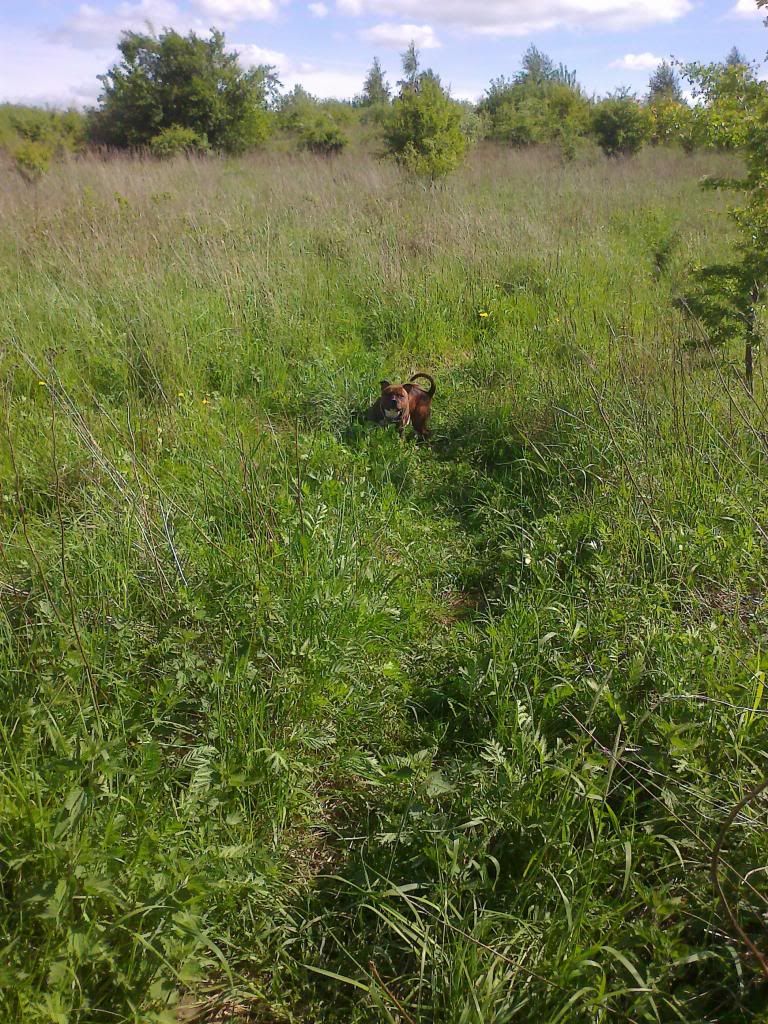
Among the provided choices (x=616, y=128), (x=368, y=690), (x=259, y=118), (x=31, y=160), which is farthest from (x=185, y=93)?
(x=368, y=690)

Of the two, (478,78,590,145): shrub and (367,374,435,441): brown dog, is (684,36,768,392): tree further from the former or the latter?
(478,78,590,145): shrub

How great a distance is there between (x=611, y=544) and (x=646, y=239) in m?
8.10

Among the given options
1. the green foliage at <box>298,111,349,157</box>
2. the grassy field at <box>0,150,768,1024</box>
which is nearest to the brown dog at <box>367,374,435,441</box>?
the grassy field at <box>0,150,768,1024</box>

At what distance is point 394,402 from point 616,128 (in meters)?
17.4

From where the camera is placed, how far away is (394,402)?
171 inches

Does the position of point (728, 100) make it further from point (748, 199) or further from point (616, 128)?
point (616, 128)

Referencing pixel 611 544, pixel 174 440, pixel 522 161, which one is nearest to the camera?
pixel 611 544

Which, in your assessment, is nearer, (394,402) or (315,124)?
(394,402)

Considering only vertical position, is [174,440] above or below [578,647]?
above

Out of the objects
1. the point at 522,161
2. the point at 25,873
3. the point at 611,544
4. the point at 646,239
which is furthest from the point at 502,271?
the point at 522,161

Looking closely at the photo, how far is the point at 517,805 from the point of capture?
1.91 metres

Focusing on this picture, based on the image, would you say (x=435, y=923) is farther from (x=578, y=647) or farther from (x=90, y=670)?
(x=90, y=670)

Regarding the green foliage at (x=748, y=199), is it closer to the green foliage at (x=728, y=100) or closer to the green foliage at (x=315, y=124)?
the green foliage at (x=728, y=100)

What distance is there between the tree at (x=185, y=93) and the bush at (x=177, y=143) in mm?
371
